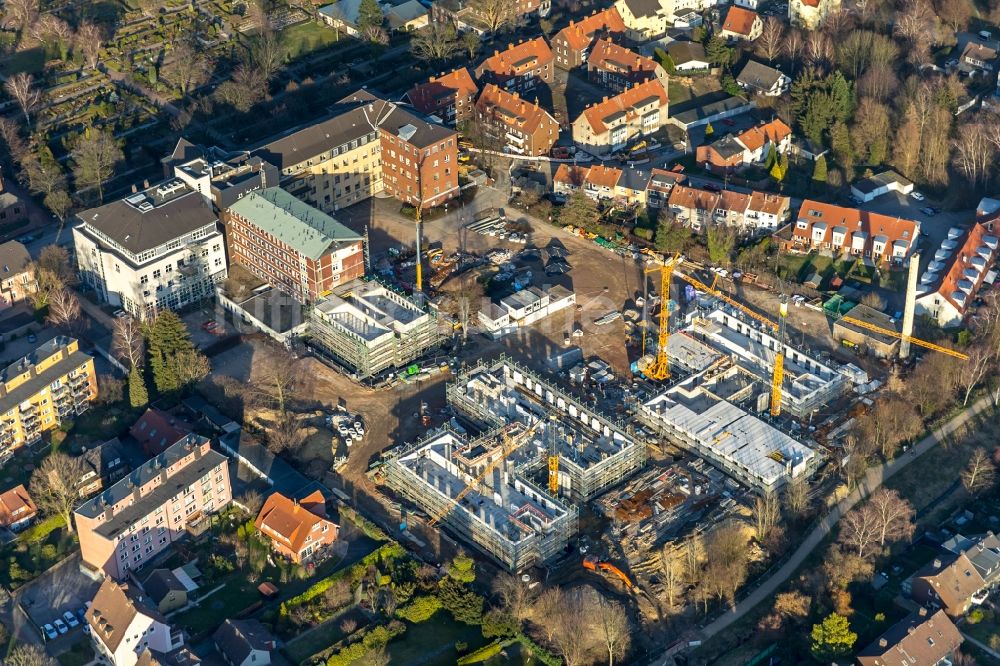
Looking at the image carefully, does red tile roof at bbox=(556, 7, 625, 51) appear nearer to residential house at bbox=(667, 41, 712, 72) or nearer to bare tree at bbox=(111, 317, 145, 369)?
residential house at bbox=(667, 41, 712, 72)

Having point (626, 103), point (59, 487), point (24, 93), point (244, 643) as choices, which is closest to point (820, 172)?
point (626, 103)

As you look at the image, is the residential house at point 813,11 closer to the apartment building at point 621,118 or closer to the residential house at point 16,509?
the apartment building at point 621,118

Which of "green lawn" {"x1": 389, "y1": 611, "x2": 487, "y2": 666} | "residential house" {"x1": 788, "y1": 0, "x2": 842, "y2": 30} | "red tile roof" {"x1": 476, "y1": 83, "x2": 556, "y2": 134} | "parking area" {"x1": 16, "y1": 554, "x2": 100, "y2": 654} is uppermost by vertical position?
"residential house" {"x1": 788, "y1": 0, "x2": 842, "y2": 30}

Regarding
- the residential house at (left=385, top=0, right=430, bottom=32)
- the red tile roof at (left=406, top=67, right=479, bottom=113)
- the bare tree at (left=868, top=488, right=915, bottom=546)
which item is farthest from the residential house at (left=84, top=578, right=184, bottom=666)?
the residential house at (left=385, top=0, right=430, bottom=32)

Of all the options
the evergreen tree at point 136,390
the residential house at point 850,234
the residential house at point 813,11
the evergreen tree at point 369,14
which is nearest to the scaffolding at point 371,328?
the evergreen tree at point 136,390

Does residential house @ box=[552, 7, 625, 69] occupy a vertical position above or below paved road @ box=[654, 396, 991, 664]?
above

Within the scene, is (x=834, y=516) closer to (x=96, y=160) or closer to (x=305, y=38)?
(x=96, y=160)

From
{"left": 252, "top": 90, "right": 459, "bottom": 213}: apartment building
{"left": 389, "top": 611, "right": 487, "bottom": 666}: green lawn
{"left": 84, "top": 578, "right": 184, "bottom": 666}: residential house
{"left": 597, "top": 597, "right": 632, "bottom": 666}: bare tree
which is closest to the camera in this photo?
{"left": 84, "top": 578, "right": 184, "bottom": 666}: residential house

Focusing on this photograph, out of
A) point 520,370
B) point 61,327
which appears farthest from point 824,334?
point 61,327

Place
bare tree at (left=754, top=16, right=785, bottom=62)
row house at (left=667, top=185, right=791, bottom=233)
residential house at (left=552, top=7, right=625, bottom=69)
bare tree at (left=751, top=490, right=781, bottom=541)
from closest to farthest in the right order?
bare tree at (left=751, top=490, right=781, bottom=541) → row house at (left=667, top=185, right=791, bottom=233) → bare tree at (left=754, top=16, right=785, bottom=62) → residential house at (left=552, top=7, right=625, bottom=69)
